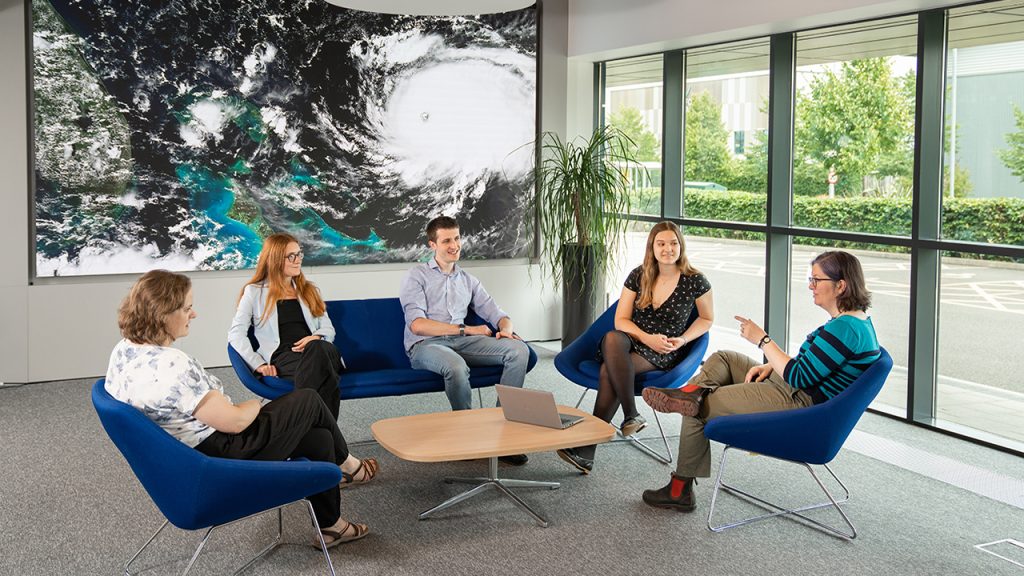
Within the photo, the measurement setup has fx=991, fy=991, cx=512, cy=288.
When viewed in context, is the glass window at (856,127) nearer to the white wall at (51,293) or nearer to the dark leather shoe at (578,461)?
the dark leather shoe at (578,461)

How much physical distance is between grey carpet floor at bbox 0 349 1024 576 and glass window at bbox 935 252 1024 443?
36 centimetres

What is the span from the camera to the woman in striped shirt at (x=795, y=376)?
164 inches

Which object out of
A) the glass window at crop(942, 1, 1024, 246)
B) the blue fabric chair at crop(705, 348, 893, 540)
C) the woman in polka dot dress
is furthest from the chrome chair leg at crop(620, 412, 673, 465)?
the glass window at crop(942, 1, 1024, 246)

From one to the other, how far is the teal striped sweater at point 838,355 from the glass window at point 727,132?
10.1 feet

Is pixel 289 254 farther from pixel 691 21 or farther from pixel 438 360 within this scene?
pixel 691 21

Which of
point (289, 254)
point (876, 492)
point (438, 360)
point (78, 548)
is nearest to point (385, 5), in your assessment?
point (289, 254)

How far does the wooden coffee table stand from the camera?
13.4 ft

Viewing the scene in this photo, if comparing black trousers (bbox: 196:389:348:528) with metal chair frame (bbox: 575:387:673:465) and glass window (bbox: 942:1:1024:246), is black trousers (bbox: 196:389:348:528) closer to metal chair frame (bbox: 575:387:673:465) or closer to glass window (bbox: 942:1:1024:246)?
metal chair frame (bbox: 575:387:673:465)

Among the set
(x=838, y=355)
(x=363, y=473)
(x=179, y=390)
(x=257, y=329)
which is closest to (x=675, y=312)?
(x=838, y=355)

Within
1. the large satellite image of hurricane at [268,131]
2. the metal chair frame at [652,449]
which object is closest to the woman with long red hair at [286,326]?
the metal chair frame at [652,449]

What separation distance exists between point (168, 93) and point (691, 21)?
3809mm

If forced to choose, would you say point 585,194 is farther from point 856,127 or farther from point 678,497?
point 678,497

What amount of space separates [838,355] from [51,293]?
5.47 meters

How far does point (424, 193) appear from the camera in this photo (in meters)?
8.15
